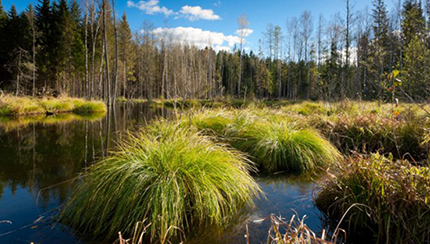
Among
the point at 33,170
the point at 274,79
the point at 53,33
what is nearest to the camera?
the point at 33,170

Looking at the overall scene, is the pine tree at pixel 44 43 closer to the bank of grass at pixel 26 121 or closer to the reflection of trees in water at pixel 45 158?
the bank of grass at pixel 26 121

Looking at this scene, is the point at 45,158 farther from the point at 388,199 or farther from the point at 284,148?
the point at 388,199

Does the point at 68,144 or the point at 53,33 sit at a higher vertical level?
the point at 53,33

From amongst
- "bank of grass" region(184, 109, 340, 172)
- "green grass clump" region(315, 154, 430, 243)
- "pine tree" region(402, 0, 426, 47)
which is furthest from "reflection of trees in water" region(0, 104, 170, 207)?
"pine tree" region(402, 0, 426, 47)

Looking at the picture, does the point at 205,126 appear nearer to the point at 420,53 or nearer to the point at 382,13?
the point at 420,53

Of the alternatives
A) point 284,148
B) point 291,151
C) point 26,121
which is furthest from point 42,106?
point 291,151

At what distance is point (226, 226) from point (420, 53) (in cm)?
1781

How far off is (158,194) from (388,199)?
6.22 feet

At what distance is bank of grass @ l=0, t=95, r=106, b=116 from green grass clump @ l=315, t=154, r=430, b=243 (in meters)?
15.9

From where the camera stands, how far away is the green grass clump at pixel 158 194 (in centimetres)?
202

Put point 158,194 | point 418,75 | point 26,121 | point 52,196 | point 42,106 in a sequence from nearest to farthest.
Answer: point 158,194
point 52,196
point 26,121
point 418,75
point 42,106

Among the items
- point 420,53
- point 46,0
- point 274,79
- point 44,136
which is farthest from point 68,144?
point 274,79

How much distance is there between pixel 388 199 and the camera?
6.37 ft

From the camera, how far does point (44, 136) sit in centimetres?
739
